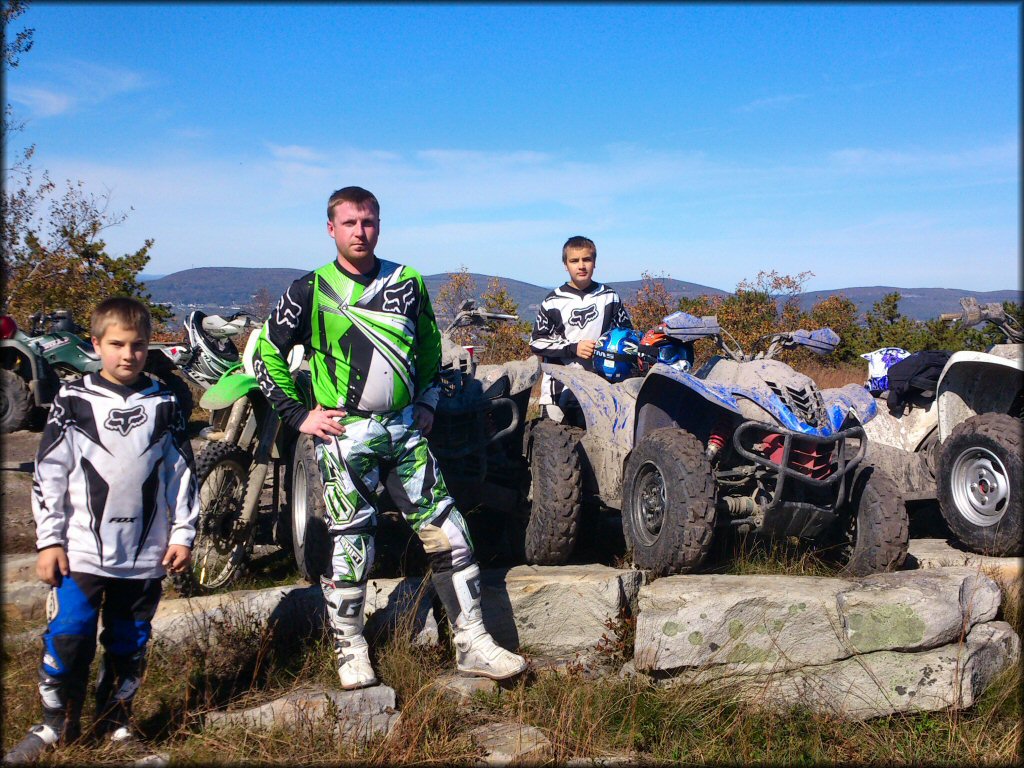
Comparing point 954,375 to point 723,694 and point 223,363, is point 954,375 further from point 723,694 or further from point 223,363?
point 223,363

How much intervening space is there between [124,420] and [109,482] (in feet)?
0.74

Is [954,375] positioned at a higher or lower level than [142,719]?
higher

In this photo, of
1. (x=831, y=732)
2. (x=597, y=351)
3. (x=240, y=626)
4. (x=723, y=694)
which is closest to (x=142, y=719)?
(x=240, y=626)

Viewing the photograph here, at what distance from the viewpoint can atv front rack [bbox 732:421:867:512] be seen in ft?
14.1

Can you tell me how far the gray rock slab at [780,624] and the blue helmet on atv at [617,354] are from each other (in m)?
1.69

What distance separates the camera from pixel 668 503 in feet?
14.5

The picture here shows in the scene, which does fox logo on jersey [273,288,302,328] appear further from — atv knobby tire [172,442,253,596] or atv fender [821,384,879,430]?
atv fender [821,384,879,430]

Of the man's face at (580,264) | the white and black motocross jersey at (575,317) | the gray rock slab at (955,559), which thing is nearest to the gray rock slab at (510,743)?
the gray rock slab at (955,559)

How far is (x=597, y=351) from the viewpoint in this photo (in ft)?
18.5

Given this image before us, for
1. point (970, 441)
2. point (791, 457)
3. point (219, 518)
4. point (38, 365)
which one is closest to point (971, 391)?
point (970, 441)

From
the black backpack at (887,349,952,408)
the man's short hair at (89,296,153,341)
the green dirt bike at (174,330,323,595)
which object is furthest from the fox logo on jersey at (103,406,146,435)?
the black backpack at (887,349,952,408)

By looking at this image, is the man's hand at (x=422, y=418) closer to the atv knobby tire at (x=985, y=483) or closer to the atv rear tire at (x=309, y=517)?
the atv rear tire at (x=309, y=517)

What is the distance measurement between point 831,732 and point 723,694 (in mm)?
486

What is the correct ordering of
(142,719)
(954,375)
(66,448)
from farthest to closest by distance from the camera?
1. (954,375)
2. (142,719)
3. (66,448)
